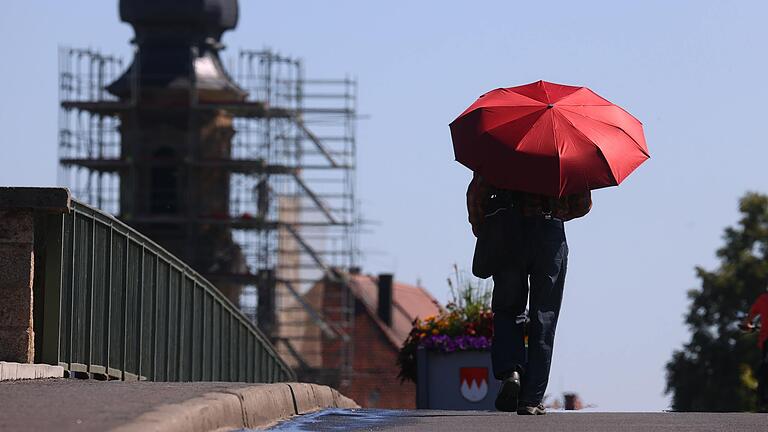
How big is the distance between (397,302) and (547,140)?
274 feet

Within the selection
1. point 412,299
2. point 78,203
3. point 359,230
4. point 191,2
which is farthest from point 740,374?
point 78,203

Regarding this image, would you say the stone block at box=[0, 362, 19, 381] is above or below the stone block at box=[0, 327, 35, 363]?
below

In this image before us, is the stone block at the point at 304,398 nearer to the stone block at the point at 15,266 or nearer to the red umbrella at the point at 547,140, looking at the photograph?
the red umbrella at the point at 547,140

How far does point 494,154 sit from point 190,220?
66.8m

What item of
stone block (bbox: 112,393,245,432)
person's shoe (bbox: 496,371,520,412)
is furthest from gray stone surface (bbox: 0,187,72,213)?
stone block (bbox: 112,393,245,432)

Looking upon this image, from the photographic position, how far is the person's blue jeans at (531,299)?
39.2ft

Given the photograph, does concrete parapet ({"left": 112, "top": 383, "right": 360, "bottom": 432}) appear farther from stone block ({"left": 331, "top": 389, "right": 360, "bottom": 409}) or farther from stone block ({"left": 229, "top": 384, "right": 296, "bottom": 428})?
stone block ({"left": 331, "top": 389, "right": 360, "bottom": 409})

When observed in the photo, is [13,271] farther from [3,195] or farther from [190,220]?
[190,220]

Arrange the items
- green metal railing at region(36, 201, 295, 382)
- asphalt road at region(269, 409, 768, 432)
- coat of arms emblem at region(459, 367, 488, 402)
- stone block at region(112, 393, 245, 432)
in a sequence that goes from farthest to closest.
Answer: coat of arms emblem at region(459, 367, 488, 402) → green metal railing at region(36, 201, 295, 382) → asphalt road at region(269, 409, 768, 432) → stone block at region(112, 393, 245, 432)

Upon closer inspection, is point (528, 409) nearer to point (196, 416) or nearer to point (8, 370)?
point (8, 370)

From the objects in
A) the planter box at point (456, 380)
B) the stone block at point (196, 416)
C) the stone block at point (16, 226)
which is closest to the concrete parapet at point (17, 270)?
the stone block at point (16, 226)

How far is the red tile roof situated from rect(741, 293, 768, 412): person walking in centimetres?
6417

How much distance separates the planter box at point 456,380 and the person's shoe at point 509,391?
259 inches

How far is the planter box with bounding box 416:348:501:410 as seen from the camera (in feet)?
61.4
